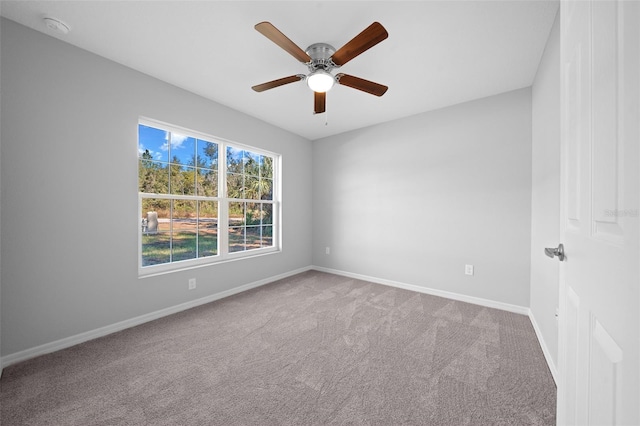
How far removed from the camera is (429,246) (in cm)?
A: 340

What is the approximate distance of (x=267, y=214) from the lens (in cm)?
407

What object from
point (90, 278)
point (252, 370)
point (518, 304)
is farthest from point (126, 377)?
point (518, 304)

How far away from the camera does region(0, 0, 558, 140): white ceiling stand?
Result: 1.72 meters

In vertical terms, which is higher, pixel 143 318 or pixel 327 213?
pixel 327 213

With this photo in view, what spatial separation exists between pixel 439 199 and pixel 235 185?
2864 mm

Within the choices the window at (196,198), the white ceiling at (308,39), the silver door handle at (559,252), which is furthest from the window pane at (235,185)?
the silver door handle at (559,252)

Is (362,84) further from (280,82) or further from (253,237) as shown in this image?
(253,237)

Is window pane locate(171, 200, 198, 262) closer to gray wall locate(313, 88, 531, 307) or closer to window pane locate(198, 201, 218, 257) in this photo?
window pane locate(198, 201, 218, 257)

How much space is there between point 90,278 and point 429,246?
12.4 feet

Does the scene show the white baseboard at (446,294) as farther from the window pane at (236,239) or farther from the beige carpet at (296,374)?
the window pane at (236,239)

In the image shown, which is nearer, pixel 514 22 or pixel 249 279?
pixel 514 22

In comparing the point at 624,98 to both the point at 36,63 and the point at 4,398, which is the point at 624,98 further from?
the point at 36,63

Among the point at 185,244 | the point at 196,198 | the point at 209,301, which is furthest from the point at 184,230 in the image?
the point at 209,301

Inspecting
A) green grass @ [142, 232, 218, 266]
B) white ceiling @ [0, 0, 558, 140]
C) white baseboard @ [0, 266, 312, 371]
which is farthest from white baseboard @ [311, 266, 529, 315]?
white ceiling @ [0, 0, 558, 140]
